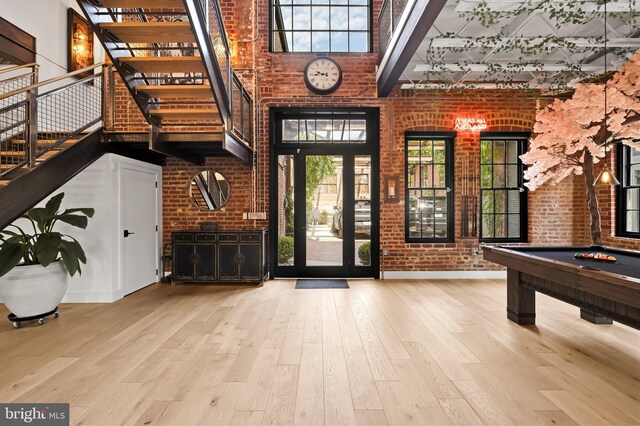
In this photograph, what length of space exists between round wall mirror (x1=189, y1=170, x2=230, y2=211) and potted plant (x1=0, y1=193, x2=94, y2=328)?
2477mm

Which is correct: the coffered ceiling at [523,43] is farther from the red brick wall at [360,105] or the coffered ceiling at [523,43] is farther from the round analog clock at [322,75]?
the round analog clock at [322,75]

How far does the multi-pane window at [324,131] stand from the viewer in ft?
21.9

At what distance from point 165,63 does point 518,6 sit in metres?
4.17

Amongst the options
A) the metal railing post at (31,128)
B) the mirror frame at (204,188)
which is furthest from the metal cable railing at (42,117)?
the mirror frame at (204,188)

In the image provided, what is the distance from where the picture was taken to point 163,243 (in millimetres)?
6543

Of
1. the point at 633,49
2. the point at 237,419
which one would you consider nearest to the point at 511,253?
the point at 237,419

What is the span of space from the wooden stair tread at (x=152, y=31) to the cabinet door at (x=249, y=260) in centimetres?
334

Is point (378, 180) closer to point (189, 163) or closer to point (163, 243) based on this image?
point (189, 163)

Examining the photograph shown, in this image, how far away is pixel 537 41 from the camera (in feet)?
16.0

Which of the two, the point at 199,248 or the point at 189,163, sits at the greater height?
the point at 189,163

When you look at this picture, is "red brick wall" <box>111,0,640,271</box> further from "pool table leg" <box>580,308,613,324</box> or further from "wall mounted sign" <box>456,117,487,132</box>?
"pool table leg" <box>580,308,613,324</box>

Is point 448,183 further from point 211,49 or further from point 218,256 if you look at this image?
point 211,49

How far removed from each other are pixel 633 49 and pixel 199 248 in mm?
7195

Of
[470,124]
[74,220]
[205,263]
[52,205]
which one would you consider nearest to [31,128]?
[52,205]
